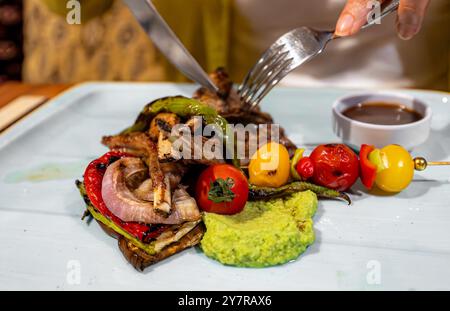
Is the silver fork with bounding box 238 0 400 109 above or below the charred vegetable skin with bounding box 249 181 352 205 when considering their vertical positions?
above

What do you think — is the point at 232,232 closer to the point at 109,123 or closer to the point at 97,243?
the point at 97,243

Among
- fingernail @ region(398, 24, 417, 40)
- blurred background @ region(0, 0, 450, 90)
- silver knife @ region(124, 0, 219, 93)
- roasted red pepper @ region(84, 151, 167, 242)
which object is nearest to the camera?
roasted red pepper @ region(84, 151, 167, 242)

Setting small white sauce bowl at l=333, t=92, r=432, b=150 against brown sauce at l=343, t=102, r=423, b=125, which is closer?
small white sauce bowl at l=333, t=92, r=432, b=150

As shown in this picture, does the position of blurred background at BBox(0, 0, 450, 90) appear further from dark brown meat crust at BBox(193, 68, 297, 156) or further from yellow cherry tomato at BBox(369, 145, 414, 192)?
yellow cherry tomato at BBox(369, 145, 414, 192)

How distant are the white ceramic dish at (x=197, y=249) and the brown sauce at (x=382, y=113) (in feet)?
0.63

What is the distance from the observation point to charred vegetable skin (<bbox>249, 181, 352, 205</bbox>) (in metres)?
2.40

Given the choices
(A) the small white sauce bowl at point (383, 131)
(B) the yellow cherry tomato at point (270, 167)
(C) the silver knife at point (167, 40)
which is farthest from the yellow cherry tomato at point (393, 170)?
(C) the silver knife at point (167, 40)

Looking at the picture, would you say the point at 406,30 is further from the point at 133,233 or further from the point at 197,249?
the point at 133,233

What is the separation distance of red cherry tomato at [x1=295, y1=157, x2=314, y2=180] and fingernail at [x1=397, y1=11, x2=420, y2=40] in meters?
0.80

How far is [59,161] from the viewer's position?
113 inches

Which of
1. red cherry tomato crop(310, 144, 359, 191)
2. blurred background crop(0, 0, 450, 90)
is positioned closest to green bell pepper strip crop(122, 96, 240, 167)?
red cherry tomato crop(310, 144, 359, 191)

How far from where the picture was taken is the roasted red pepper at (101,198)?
208 centimetres

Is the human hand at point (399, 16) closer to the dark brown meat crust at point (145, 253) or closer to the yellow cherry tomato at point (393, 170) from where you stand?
the yellow cherry tomato at point (393, 170)
